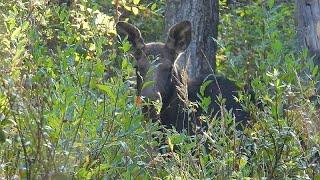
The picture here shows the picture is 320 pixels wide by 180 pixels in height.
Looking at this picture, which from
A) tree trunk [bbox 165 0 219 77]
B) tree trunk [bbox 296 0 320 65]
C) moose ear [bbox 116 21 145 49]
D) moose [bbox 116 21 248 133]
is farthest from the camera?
tree trunk [bbox 165 0 219 77]

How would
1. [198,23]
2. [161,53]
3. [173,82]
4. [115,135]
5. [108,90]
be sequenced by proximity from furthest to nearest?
[198,23] < [161,53] < [173,82] < [115,135] < [108,90]

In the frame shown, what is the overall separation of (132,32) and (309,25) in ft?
9.35

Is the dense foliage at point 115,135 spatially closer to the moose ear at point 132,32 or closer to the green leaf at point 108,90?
the green leaf at point 108,90

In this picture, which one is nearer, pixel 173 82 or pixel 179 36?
pixel 173 82

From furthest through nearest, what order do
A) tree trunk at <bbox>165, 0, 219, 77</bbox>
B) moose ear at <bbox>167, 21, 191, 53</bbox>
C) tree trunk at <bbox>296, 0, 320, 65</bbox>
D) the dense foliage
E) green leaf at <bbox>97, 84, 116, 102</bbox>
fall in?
tree trunk at <bbox>165, 0, 219, 77</bbox> → tree trunk at <bbox>296, 0, 320, 65</bbox> → moose ear at <bbox>167, 21, 191, 53</bbox> → green leaf at <bbox>97, 84, 116, 102</bbox> → the dense foliage

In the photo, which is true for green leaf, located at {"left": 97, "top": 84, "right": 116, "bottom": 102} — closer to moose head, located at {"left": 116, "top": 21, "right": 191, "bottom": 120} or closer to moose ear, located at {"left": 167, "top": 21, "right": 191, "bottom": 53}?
moose head, located at {"left": 116, "top": 21, "right": 191, "bottom": 120}

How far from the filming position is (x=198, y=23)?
12953mm

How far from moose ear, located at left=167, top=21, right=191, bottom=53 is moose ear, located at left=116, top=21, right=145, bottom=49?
31 centimetres

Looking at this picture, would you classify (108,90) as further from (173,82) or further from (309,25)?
(309,25)

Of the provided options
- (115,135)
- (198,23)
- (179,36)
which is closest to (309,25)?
(198,23)

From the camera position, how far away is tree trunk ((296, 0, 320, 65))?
11.9 m

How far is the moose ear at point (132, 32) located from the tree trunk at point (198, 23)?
99.4 inches

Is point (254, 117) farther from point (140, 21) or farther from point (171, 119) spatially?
point (140, 21)

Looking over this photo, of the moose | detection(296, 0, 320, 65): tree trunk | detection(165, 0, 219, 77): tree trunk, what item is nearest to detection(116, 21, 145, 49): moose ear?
the moose
